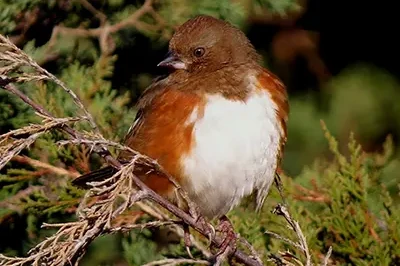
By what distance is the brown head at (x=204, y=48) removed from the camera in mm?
3928

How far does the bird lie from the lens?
3.59 m

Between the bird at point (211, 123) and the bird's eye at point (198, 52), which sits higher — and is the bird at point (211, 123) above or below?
below

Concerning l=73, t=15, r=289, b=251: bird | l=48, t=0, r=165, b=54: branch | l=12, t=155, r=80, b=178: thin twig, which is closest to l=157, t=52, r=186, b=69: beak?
l=73, t=15, r=289, b=251: bird

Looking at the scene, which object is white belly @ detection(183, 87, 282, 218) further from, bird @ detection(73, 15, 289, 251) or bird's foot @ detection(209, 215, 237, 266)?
bird's foot @ detection(209, 215, 237, 266)

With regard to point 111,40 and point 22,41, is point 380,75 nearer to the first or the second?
point 111,40

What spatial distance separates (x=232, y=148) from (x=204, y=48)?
0.56 meters

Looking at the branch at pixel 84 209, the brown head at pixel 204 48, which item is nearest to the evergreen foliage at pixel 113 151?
the brown head at pixel 204 48

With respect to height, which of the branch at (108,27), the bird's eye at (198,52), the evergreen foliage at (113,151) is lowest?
the evergreen foliage at (113,151)

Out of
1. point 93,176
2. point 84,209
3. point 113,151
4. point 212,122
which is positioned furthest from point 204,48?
point 84,209

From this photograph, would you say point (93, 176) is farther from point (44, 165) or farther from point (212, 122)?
point (44, 165)

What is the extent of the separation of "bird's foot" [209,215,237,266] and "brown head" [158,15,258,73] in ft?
1.96

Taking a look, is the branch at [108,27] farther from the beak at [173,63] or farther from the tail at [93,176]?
the tail at [93,176]

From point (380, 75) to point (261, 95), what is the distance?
249 cm

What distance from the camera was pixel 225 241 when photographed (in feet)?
12.0
